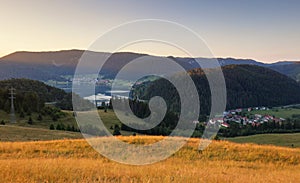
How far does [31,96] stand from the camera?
2953 inches

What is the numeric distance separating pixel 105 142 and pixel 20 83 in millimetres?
128485

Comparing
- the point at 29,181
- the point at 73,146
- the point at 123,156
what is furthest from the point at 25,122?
the point at 29,181

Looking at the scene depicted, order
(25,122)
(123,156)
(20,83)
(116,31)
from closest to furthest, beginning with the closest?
(116,31) < (123,156) < (25,122) < (20,83)

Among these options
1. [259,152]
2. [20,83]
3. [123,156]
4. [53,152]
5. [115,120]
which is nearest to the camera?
[123,156]

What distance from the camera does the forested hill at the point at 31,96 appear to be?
2844 inches

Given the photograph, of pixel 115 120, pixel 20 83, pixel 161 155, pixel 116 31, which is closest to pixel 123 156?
pixel 161 155

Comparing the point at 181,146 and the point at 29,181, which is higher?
the point at 29,181

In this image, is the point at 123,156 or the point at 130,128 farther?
the point at 130,128

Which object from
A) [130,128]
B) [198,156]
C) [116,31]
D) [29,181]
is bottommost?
[130,128]

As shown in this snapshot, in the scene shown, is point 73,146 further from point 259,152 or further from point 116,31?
point 259,152

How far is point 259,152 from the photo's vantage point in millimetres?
18062

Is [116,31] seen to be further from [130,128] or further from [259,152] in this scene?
[130,128]

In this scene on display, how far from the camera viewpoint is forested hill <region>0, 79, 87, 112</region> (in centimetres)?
7225

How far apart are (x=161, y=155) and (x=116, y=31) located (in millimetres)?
7087
